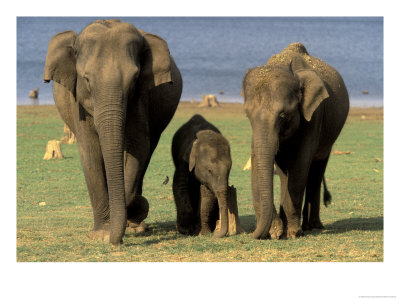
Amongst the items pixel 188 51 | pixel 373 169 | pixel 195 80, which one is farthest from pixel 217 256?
pixel 188 51

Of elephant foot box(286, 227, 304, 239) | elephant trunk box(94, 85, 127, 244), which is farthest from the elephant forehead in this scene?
elephant foot box(286, 227, 304, 239)

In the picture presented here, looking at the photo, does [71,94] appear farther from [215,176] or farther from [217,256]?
[217,256]

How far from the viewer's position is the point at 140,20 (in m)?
87.6

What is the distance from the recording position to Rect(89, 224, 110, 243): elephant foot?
10469 mm

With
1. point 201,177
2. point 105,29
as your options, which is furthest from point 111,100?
point 201,177

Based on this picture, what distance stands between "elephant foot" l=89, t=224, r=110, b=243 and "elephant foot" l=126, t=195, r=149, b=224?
400 millimetres

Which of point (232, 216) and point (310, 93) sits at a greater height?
point (310, 93)

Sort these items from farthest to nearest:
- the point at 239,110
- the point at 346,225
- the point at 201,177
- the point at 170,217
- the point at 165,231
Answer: the point at 239,110
the point at 170,217
the point at 346,225
the point at 165,231
the point at 201,177

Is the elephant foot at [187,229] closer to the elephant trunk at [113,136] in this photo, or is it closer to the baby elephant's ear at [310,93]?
the elephant trunk at [113,136]

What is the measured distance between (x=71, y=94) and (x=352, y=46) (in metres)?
76.8

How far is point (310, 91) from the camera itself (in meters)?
10.3

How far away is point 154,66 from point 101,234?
2288 millimetres

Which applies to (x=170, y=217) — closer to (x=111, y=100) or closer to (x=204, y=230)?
Result: (x=204, y=230)

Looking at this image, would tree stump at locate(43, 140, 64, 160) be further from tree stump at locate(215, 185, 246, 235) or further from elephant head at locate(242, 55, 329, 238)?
Answer: elephant head at locate(242, 55, 329, 238)
